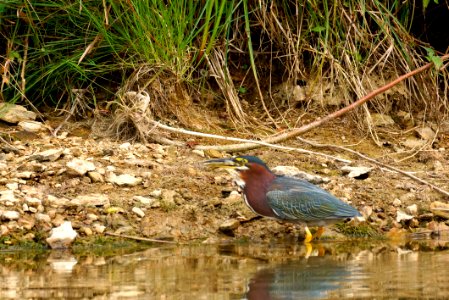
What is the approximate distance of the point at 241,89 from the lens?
935 cm

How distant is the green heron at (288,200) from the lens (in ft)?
22.5

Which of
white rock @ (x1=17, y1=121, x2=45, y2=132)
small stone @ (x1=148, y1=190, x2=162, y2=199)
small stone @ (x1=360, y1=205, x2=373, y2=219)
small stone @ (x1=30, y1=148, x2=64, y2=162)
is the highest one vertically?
white rock @ (x1=17, y1=121, x2=45, y2=132)

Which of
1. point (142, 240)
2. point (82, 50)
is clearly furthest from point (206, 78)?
point (142, 240)

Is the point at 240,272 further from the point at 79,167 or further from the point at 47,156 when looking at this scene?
the point at 47,156

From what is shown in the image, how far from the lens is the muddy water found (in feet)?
17.2

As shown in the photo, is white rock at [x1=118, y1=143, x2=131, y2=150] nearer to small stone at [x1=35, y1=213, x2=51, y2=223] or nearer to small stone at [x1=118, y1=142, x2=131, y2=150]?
small stone at [x1=118, y1=142, x2=131, y2=150]

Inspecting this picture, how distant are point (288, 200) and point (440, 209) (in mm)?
1269

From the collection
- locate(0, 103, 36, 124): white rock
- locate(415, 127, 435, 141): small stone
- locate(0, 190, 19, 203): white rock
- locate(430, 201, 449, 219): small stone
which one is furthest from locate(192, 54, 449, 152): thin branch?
locate(0, 190, 19, 203): white rock

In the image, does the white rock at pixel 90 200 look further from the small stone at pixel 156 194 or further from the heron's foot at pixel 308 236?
the heron's foot at pixel 308 236

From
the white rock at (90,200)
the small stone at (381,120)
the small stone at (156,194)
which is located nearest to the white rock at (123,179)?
the small stone at (156,194)

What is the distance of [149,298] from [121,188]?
7.78ft

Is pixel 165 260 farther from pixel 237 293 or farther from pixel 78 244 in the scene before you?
pixel 237 293

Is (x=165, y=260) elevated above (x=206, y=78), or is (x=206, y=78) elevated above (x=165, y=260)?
(x=206, y=78)

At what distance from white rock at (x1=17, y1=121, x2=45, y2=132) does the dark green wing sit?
2400mm
